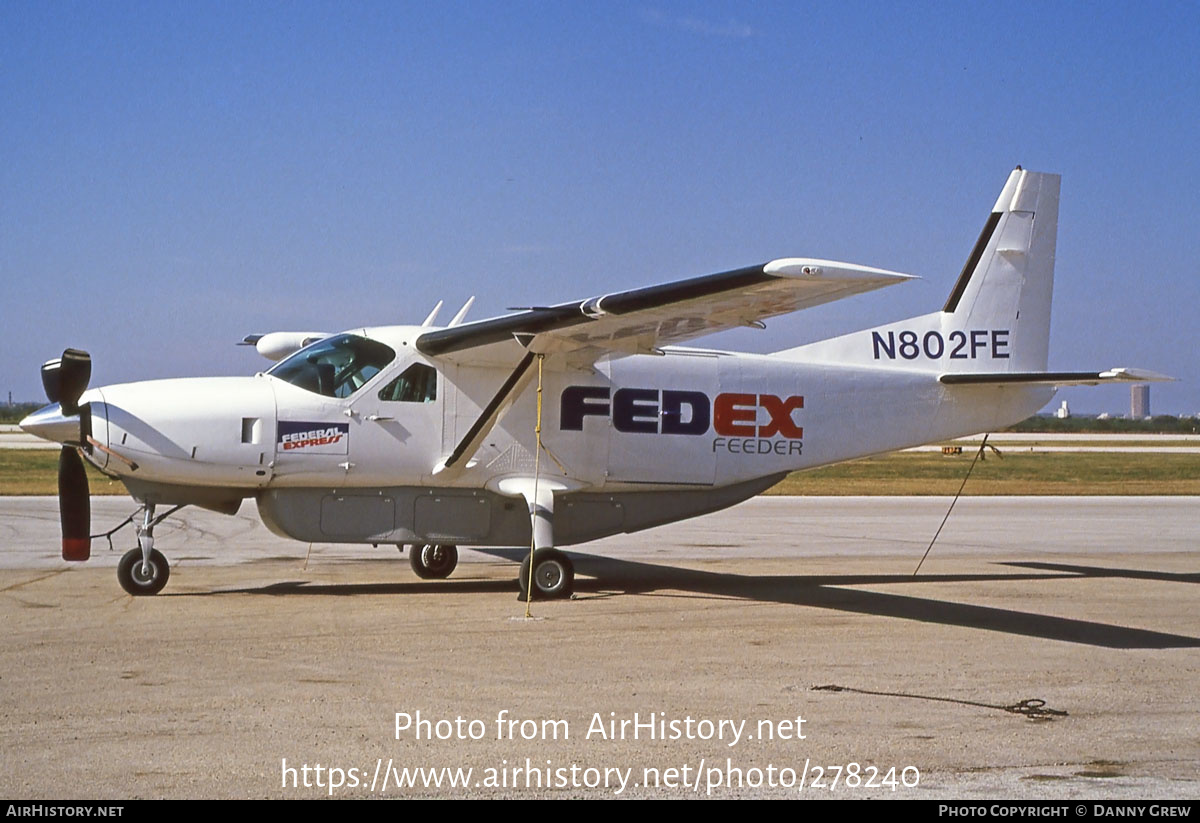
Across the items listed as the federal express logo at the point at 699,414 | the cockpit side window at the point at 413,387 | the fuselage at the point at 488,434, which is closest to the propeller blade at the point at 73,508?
the fuselage at the point at 488,434

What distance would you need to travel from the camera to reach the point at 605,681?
8.47 metres

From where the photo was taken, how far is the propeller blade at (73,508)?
12.6 metres

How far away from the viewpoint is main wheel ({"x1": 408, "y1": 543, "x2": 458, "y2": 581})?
1480 cm

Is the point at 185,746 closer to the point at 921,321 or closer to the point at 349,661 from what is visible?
the point at 349,661

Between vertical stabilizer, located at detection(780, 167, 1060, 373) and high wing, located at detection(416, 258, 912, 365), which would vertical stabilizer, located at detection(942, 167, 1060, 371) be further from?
high wing, located at detection(416, 258, 912, 365)

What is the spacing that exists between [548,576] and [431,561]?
262 centimetres

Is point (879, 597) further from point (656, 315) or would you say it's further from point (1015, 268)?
point (1015, 268)

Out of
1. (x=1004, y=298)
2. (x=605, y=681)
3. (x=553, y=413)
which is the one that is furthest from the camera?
(x=1004, y=298)

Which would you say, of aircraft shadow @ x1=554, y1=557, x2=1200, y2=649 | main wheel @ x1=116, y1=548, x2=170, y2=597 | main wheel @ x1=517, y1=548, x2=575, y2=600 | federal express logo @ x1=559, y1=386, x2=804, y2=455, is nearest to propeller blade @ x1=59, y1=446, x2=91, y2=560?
main wheel @ x1=116, y1=548, x2=170, y2=597

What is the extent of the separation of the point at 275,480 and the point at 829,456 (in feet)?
21.3

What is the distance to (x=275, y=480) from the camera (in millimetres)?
12750

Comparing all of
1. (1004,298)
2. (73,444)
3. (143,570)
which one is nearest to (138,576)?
(143,570)

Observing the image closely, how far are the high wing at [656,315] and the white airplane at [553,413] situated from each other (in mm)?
34

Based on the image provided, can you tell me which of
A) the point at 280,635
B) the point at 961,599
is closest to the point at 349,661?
the point at 280,635
